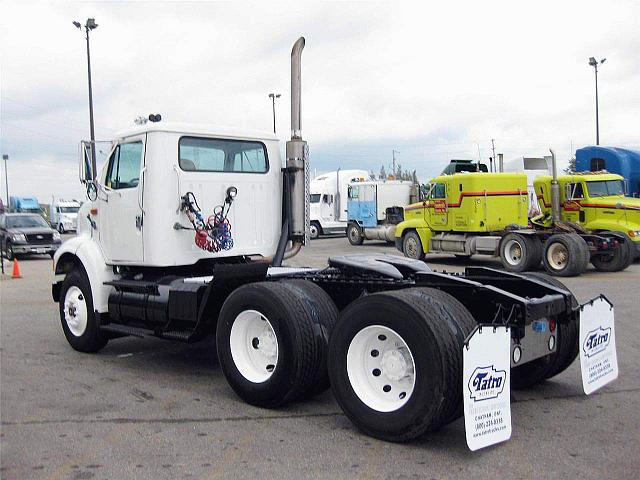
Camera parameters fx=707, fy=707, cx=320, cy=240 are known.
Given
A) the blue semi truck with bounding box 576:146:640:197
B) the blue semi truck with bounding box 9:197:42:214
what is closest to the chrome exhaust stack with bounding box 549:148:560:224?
the blue semi truck with bounding box 576:146:640:197

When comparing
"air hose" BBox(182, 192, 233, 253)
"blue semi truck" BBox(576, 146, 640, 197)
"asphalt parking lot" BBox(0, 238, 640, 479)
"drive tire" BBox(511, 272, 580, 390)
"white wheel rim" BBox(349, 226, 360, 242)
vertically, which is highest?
"blue semi truck" BBox(576, 146, 640, 197)

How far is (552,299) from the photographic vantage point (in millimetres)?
5297

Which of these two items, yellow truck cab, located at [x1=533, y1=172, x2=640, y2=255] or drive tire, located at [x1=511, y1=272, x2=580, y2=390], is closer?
drive tire, located at [x1=511, y1=272, x2=580, y2=390]

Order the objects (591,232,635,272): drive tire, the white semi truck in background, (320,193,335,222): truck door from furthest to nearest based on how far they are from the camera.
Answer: (320,193,335,222): truck door < the white semi truck in background < (591,232,635,272): drive tire

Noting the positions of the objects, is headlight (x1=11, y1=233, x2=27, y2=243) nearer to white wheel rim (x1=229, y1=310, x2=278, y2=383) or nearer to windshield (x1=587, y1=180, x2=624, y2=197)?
windshield (x1=587, y1=180, x2=624, y2=197)

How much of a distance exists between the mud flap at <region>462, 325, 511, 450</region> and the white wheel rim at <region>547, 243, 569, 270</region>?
12.7 meters

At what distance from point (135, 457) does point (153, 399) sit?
148 cm

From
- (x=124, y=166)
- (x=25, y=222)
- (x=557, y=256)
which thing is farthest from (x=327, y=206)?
(x=124, y=166)

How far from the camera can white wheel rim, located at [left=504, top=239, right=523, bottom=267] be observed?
59.0 ft

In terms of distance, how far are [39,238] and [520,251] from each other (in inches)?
660

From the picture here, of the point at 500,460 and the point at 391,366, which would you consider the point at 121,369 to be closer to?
the point at 391,366

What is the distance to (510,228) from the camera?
18656 millimetres

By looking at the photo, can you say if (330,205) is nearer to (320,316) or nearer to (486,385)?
(320,316)

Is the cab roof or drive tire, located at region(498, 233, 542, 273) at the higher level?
the cab roof
